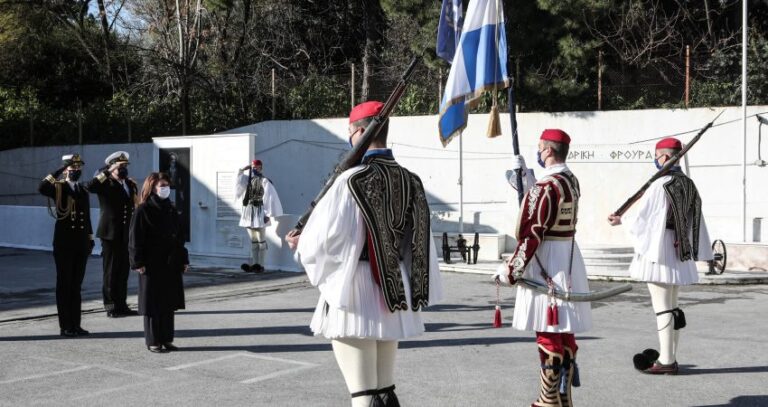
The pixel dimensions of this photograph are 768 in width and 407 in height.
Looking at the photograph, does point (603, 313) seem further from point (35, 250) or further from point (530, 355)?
point (35, 250)

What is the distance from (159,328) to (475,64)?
3.97 m

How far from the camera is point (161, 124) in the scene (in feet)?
92.8

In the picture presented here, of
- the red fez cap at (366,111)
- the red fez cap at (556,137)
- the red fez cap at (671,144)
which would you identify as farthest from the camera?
the red fez cap at (671,144)

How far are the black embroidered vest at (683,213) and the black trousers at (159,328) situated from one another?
484 centimetres

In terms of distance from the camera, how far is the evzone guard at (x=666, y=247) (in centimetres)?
759

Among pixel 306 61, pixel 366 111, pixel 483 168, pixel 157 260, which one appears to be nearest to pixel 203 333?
pixel 157 260

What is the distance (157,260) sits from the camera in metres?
8.94

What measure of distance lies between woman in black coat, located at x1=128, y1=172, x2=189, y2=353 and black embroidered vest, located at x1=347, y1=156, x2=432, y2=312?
14.6 feet

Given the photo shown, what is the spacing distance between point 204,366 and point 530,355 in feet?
9.98

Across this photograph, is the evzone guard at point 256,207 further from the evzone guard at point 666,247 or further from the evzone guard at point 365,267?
the evzone guard at point 365,267

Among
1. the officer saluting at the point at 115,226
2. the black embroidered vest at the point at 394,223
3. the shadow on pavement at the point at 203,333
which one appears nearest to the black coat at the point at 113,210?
the officer saluting at the point at 115,226

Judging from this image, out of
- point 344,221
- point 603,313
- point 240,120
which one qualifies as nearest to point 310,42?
point 240,120

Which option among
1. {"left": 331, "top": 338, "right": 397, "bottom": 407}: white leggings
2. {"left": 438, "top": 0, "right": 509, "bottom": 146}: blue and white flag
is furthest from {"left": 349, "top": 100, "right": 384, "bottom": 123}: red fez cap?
{"left": 438, "top": 0, "right": 509, "bottom": 146}: blue and white flag

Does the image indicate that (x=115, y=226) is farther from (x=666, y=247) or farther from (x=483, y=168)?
(x=483, y=168)
